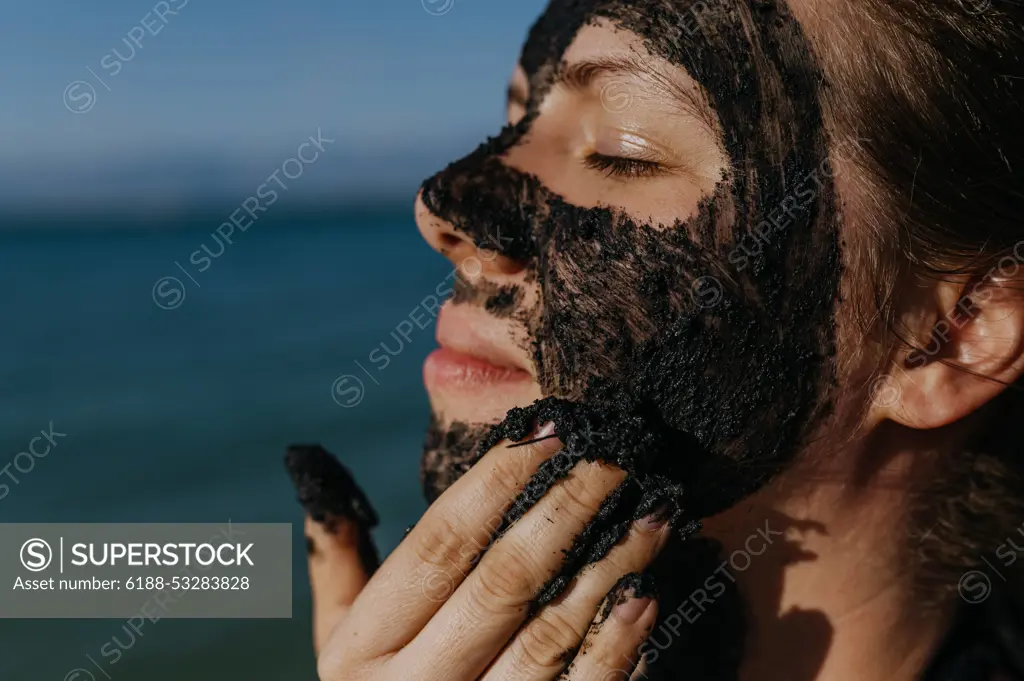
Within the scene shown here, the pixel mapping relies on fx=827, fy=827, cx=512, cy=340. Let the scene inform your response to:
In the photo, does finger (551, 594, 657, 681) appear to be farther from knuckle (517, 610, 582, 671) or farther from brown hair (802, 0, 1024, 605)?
brown hair (802, 0, 1024, 605)

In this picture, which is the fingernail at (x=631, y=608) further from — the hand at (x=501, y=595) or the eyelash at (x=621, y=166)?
the eyelash at (x=621, y=166)

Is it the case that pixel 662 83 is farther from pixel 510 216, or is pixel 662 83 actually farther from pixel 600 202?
pixel 510 216

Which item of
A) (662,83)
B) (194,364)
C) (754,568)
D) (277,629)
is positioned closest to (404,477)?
(277,629)

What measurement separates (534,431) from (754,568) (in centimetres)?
87

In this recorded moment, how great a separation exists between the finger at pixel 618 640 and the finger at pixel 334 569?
1.30m

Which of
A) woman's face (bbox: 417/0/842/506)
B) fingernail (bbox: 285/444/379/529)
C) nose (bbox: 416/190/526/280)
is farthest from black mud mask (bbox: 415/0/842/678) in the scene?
fingernail (bbox: 285/444/379/529)

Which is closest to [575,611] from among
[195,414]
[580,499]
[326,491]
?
[580,499]

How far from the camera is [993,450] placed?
2.54 m

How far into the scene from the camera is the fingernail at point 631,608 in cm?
189

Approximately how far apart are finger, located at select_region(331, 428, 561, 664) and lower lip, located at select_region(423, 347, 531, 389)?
30 centimetres

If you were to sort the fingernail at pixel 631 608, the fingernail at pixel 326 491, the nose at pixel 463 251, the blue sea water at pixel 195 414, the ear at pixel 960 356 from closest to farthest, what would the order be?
the fingernail at pixel 631 608 < the ear at pixel 960 356 < the nose at pixel 463 251 < the fingernail at pixel 326 491 < the blue sea water at pixel 195 414

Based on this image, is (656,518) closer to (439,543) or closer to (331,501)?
(439,543)

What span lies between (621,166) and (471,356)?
67cm

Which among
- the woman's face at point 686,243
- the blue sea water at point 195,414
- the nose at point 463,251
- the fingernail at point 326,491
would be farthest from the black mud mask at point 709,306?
the blue sea water at point 195,414
